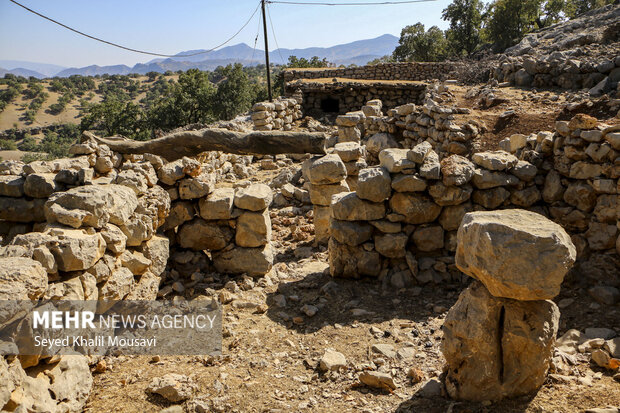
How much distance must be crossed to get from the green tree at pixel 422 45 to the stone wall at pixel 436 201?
2787 centimetres

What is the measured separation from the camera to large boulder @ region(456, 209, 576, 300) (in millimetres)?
2955

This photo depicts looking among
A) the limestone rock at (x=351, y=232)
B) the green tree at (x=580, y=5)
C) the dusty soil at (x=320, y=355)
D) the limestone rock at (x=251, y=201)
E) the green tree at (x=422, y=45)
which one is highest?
the green tree at (x=580, y=5)

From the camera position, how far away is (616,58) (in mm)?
11031

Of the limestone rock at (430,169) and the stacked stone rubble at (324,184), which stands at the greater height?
the limestone rock at (430,169)

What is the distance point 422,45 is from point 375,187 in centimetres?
2981

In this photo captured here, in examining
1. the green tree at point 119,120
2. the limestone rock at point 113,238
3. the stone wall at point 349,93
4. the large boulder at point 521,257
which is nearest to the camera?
the large boulder at point 521,257

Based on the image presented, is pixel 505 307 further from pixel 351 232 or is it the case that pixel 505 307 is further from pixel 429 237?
pixel 351 232

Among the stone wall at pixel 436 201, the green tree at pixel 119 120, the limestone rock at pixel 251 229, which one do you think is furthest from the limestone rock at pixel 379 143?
the green tree at pixel 119 120

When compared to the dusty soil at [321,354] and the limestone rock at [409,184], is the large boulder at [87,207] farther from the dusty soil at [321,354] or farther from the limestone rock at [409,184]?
the limestone rock at [409,184]

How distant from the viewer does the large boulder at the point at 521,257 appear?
296 cm

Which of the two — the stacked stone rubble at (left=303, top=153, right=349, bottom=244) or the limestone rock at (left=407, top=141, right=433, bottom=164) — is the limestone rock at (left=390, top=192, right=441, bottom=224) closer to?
the limestone rock at (left=407, top=141, right=433, bottom=164)

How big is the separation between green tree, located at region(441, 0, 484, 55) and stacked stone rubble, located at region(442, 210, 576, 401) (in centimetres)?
3156

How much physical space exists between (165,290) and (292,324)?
1.76 meters

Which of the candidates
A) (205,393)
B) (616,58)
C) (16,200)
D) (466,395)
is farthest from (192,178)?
(616,58)
